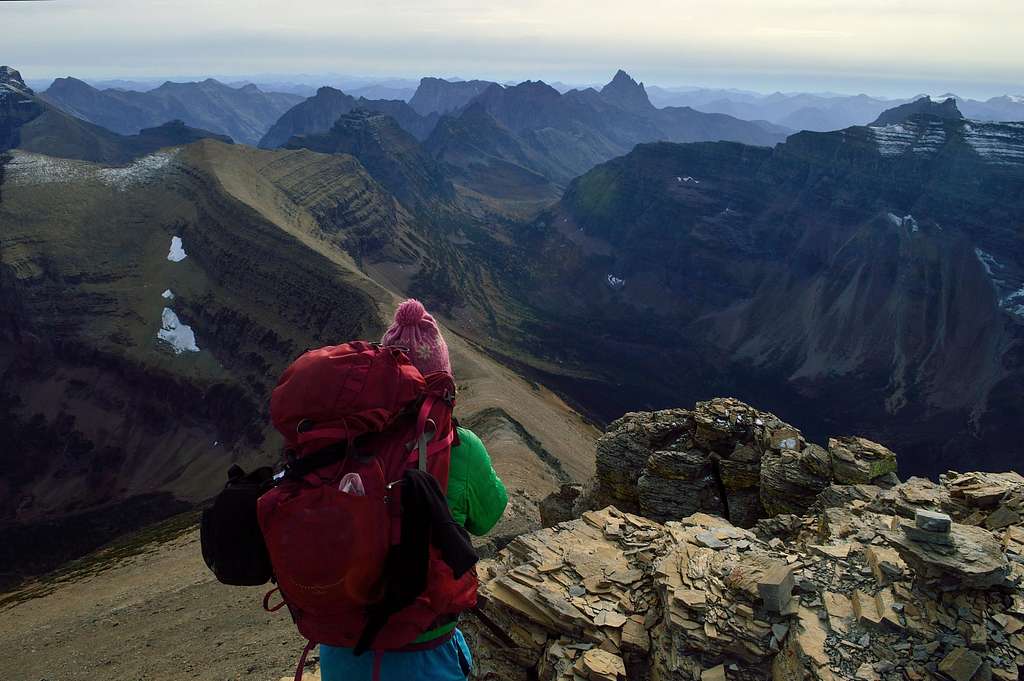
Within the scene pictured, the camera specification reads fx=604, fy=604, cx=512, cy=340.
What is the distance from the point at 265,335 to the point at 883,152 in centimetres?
13099

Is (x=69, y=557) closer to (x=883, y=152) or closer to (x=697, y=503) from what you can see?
(x=697, y=503)

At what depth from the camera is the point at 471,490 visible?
5.67 m

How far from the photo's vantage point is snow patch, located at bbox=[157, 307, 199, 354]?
255 feet

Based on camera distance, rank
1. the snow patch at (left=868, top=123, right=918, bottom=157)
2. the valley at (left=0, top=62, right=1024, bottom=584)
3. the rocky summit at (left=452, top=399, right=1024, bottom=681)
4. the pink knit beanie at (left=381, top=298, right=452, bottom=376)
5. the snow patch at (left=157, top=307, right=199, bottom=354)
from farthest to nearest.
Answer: the snow patch at (left=868, top=123, right=918, bottom=157) → the snow patch at (left=157, top=307, right=199, bottom=354) → the valley at (left=0, top=62, right=1024, bottom=584) → the rocky summit at (left=452, top=399, right=1024, bottom=681) → the pink knit beanie at (left=381, top=298, right=452, bottom=376)

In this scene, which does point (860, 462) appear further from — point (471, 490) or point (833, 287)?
point (833, 287)

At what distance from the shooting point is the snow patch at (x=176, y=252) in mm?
86312

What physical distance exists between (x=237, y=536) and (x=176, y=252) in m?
95.2

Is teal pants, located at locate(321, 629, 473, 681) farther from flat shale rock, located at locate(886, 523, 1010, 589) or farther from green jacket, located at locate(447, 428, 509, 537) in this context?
flat shale rock, located at locate(886, 523, 1010, 589)

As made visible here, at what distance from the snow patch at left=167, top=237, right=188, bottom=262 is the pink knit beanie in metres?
92.8

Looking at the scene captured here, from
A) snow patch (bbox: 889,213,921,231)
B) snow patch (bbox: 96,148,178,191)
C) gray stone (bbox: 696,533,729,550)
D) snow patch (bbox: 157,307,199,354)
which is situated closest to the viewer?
gray stone (bbox: 696,533,729,550)

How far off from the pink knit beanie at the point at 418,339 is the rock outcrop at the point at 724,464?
59.9ft

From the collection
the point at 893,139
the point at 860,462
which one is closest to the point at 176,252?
the point at 860,462

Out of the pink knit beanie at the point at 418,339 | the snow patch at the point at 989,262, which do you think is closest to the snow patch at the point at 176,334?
the pink knit beanie at the point at 418,339

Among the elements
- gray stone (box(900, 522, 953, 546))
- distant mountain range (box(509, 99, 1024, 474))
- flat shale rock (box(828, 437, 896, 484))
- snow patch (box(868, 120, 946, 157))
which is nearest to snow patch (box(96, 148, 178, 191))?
distant mountain range (box(509, 99, 1024, 474))
